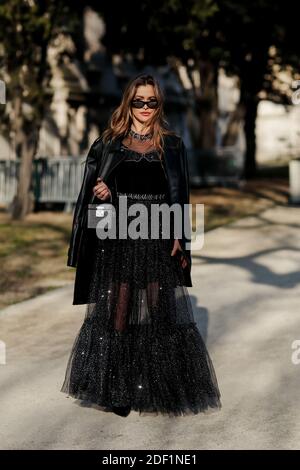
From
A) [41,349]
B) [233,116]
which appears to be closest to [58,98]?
[233,116]

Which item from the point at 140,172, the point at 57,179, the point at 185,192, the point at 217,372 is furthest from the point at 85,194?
the point at 57,179

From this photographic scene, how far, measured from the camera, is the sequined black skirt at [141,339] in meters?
4.99

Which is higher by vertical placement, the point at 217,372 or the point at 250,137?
the point at 250,137

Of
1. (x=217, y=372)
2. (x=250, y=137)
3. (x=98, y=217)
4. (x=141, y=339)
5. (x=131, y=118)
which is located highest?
(x=250, y=137)

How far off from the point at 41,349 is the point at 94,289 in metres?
1.83

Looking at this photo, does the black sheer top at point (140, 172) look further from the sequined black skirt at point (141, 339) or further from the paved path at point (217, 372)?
the paved path at point (217, 372)

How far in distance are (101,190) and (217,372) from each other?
1.76 m

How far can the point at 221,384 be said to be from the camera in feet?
18.7

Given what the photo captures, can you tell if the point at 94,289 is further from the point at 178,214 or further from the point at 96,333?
the point at 178,214

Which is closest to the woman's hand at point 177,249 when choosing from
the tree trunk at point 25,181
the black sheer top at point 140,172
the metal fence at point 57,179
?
the black sheer top at point 140,172

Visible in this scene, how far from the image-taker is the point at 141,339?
16.5 ft

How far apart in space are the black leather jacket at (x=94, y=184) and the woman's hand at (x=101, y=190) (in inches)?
1.5

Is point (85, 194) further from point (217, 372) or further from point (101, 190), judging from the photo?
point (217, 372)
